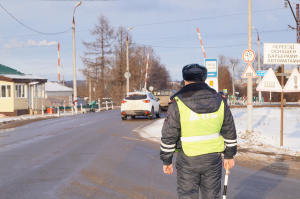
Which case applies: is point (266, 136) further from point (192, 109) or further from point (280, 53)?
point (192, 109)

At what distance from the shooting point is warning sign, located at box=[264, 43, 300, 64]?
440 inches

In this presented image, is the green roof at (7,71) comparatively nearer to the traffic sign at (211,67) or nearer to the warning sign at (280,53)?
the traffic sign at (211,67)

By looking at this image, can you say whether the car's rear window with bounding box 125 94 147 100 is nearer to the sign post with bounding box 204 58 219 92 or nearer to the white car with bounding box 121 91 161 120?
the white car with bounding box 121 91 161 120

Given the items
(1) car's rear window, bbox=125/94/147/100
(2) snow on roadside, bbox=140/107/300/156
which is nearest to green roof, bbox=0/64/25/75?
(1) car's rear window, bbox=125/94/147/100

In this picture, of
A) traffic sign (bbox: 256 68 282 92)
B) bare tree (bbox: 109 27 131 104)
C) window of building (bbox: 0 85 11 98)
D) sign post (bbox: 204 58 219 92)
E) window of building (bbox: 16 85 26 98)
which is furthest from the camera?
bare tree (bbox: 109 27 131 104)

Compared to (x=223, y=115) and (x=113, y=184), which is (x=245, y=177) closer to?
(x=113, y=184)

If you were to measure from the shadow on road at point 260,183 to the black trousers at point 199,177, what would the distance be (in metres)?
2.32

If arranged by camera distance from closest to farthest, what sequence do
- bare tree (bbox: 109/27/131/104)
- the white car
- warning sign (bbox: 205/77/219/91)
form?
warning sign (bbox: 205/77/219/91) → the white car → bare tree (bbox: 109/27/131/104)

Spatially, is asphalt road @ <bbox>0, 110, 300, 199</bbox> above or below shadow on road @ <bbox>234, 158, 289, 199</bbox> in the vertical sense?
above

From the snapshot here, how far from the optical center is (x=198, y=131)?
375 centimetres

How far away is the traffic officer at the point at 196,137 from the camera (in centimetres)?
367

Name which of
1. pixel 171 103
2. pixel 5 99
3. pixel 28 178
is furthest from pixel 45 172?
pixel 5 99

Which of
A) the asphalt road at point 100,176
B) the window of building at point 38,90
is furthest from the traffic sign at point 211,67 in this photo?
the window of building at point 38,90

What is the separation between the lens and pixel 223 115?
3.82m
